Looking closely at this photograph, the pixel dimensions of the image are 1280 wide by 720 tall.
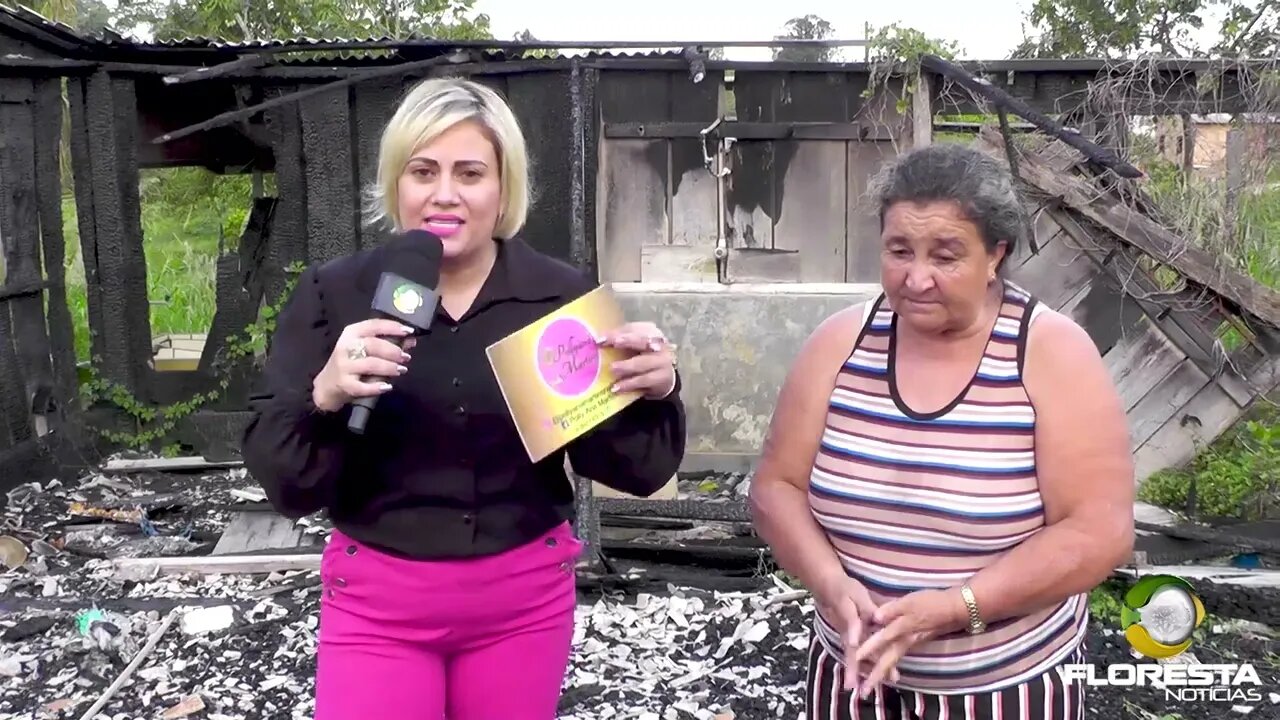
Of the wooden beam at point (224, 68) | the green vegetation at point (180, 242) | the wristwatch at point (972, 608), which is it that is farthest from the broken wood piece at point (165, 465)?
the wristwatch at point (972, 608)

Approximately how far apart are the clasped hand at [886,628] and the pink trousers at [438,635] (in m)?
0.60

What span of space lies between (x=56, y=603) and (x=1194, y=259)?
6179mm

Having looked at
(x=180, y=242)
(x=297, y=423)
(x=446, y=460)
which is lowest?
(x=180, y=242)

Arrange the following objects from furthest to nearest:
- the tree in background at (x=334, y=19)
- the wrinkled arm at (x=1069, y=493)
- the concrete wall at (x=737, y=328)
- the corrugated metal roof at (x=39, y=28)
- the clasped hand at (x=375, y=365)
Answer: the tree in background at (x=334, y=19) → the corrugated metal roof at (x=39, y=28) → the concrete wall at (x=737, y=328) → the wrinkled arm at (x=1069, y=493) → the clasped hand at (x=375, y=365)

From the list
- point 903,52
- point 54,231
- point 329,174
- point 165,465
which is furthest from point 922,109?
point 54,231

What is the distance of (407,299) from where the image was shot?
1.89m

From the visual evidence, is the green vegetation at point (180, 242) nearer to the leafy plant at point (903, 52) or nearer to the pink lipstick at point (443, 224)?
the leafy plant at point (903, 52)

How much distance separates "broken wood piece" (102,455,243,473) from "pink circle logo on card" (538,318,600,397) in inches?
271

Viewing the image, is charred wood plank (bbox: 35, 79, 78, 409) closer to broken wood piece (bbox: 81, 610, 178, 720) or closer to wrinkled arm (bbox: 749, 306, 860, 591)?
broken wood piece (bbox: 81, 610, 178, 720)

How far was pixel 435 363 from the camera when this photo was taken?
208cm

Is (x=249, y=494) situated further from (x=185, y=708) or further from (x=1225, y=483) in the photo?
(x=1225, y=483)

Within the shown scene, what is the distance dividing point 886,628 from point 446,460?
91 cm

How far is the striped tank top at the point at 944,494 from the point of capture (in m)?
2.07

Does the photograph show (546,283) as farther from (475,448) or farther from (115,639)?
(115,639)
